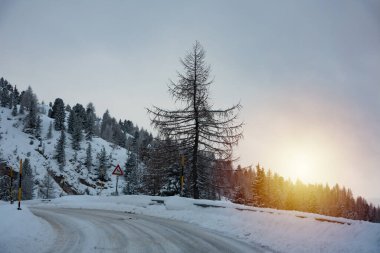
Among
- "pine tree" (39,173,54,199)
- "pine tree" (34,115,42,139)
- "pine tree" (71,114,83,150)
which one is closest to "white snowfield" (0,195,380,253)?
"pine tree" (39,173,54,199)

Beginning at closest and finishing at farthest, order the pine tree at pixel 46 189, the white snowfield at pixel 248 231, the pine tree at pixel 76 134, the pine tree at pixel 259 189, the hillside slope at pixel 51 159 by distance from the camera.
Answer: the white snowfield at pixel 248 231
the pine tree at pixel 259 189
the pine tree at pixel 46 189
the hillside slope at pixel 51 159
the pine tree at pixel 76 134

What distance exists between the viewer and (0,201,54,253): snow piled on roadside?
6652mm

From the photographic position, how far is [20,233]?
24.5ft

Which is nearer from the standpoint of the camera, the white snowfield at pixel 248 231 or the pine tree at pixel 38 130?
the white snowfield at pixel 248 231

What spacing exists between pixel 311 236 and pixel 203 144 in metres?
13.9

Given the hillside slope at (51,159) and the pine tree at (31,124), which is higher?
the pine tree at (31,124)

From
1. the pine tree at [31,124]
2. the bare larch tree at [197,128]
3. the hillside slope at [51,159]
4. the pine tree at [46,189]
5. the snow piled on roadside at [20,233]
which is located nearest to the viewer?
the snow piled on roadside at [20,233]

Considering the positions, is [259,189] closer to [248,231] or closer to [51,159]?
[248,231]

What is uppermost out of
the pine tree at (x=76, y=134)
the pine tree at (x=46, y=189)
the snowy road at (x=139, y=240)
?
the pine tree at (x=76, y=134)

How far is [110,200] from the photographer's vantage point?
20.5m

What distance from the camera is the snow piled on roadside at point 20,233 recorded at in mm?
6652

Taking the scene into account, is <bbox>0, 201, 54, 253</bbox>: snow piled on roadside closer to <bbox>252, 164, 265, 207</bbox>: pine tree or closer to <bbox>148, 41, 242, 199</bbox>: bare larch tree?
<bbox>148, 41, 242, 199</bbox>: bare larch tree

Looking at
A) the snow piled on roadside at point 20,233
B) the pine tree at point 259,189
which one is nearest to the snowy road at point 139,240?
the snow piled on roadside at point 20,233

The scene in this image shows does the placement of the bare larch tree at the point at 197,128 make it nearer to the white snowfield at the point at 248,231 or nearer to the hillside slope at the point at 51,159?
the white snowfield at the point at 248,231
